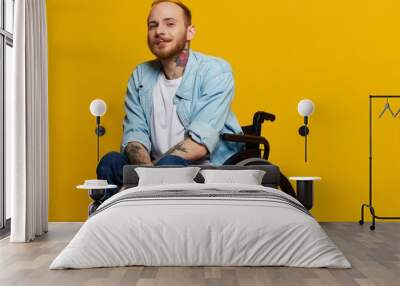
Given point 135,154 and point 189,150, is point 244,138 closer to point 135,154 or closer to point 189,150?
point 189,150

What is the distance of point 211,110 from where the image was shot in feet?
22.2

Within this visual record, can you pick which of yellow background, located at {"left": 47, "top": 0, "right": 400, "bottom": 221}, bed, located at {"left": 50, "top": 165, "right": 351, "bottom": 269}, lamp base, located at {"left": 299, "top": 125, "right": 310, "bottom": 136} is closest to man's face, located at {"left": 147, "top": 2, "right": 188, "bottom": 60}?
yellow background, located at {"left": 47, "top": 0, "right": 400, "bottom": 221}

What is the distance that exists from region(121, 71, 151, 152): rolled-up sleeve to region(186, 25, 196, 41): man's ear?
830 millimetres

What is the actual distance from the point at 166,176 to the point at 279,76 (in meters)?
2.10

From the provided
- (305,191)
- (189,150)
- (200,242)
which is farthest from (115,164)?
(200,242)

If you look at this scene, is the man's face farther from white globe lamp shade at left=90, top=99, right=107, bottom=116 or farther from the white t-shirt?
white globe lamp shade at left=90, top=99, right=107, bottom=116

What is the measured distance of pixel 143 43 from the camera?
7.10 m

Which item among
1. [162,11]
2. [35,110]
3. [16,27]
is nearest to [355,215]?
[162,11]

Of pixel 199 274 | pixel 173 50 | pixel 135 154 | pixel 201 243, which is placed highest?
pixel 173 50

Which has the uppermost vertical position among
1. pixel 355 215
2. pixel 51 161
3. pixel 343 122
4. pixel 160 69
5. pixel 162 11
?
pixel 162 11

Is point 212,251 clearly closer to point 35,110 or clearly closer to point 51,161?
point 35,110

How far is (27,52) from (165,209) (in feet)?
8.08

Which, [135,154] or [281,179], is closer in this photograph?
[281,179]

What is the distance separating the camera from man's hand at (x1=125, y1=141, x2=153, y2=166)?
21.9 ft
